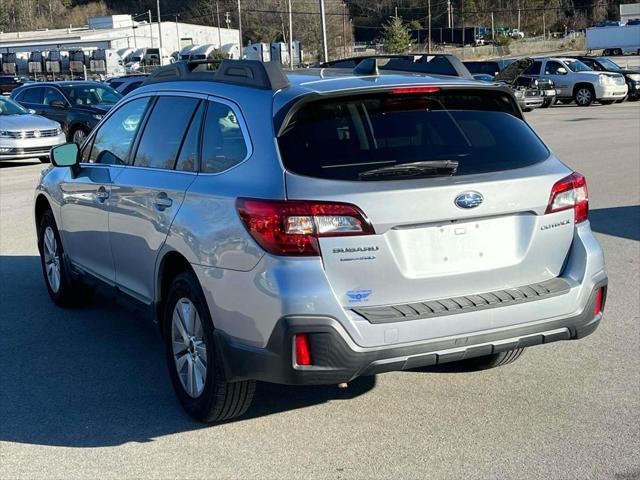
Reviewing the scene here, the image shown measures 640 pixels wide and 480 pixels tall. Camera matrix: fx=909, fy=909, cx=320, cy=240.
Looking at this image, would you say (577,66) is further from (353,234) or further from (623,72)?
(353,234)

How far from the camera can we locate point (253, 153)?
447cm

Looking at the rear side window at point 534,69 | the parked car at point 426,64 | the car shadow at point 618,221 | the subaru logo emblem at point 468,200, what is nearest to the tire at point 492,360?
the subaru logo emblem at point 468,200

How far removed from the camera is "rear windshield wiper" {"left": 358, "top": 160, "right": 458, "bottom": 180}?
14.1 feet

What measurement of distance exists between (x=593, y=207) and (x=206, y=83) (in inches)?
300

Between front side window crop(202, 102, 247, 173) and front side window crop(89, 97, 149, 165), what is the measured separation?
3.44ft

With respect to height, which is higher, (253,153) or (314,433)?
(253,153)

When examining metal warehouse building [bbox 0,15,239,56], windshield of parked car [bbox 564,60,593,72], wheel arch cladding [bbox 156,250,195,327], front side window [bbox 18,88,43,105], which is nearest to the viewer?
wheel arch cladding [bbox 156,250,195,327]

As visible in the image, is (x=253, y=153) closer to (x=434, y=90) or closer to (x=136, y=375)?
(x=434, y=90)

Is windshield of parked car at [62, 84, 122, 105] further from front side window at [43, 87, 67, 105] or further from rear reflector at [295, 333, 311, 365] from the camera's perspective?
rear reflector at [295, 333, 311, 365]

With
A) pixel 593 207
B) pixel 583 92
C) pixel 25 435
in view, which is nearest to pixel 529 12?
pixel 583 92

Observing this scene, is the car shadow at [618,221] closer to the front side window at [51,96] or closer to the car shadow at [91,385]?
the car shadow at [91,385]

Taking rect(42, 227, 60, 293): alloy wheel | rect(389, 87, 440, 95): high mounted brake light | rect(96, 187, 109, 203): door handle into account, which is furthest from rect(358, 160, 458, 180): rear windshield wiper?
rect(42, 227, 60, 293): alloy wheel

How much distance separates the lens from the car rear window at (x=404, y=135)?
4348 mm

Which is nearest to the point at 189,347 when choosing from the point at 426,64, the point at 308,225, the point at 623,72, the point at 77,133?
the point at 308,225
